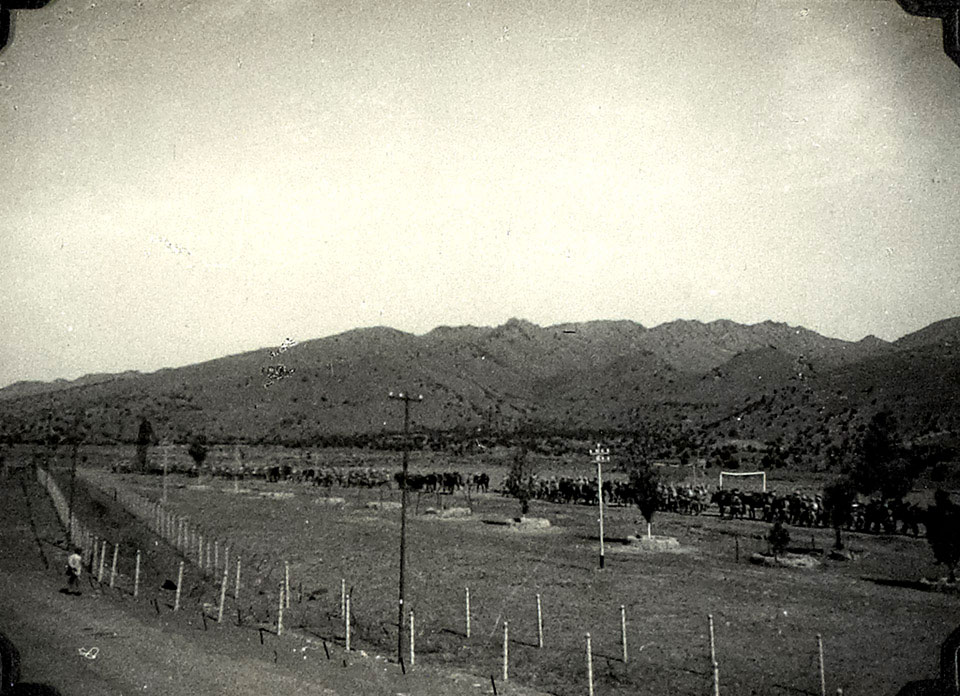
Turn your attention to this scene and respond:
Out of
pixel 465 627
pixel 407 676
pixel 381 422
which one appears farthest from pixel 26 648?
pixel 381 422

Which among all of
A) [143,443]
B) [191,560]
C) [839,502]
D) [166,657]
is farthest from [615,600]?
[143,443]

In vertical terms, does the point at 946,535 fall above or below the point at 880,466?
below

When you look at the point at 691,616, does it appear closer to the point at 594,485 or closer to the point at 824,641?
the point at 824,641

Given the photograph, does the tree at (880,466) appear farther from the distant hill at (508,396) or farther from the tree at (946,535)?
the distant hill at (508,396)

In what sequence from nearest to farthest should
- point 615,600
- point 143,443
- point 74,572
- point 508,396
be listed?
point 74,572, point 615,600, point 143,443, point 508,396

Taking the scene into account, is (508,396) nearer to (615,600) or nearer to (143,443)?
(143,443)

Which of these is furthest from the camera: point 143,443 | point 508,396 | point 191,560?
point 508,396

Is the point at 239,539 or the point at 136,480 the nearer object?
the point at 239,539
